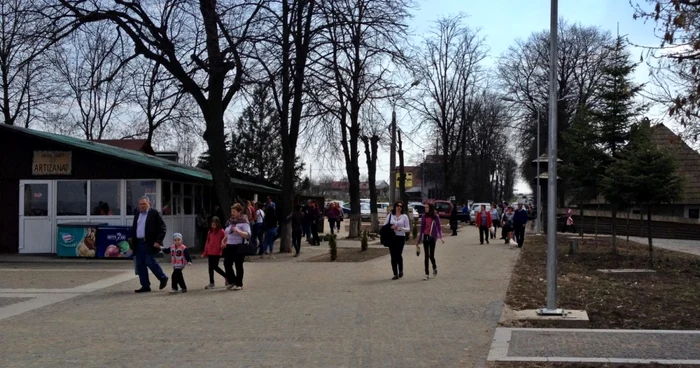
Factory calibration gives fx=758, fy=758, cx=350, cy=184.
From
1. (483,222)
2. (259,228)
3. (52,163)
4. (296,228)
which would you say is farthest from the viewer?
(483,222)

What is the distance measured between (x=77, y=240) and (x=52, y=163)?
8.04 ft

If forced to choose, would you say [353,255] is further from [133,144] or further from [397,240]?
[133,144]

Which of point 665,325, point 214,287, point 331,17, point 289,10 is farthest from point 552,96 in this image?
point 289,10

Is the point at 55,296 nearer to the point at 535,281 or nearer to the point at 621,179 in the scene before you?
the point at 535,281

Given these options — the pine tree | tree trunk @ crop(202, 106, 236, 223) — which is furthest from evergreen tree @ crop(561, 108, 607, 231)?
tree trunk @ crop(202, 106, 236, 223)

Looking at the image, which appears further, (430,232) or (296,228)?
(296,228)

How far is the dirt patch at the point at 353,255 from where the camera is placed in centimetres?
2127

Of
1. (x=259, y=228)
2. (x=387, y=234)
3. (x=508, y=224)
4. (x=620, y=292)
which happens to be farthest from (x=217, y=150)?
(x=620, y=292)

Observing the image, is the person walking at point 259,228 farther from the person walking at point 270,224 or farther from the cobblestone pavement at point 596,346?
the cobblestone pavement at point 596,346

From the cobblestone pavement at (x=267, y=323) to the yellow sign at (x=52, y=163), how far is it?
590cm

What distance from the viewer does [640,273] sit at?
17.1 metres

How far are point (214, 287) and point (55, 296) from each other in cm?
280

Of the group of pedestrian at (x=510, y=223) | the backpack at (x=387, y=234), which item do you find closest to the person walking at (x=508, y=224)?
the group of pedestrian at (x=510, y=223)

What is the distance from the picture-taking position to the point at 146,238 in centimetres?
1339
